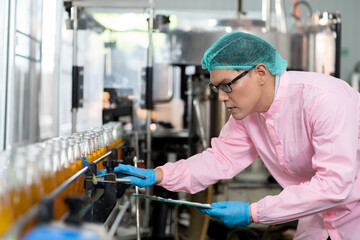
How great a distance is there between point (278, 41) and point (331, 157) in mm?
1792

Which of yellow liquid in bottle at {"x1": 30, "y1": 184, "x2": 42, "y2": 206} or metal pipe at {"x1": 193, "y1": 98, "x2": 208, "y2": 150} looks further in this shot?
metal pipe at {"x1": 193, "y1": 98, "x2": 208, "y2": 150}

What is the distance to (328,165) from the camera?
1.34 metres

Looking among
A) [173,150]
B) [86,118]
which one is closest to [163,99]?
[173,150]

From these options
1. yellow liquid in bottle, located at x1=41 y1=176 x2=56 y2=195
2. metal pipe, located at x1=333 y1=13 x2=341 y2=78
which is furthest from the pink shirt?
metal pipe, located at x1=333 y1=13 x2=341 y2=78

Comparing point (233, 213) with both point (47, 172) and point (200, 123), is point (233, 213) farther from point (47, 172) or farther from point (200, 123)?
point (200, 123)

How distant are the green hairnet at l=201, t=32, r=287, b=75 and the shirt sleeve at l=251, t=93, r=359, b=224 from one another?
23 centimetres

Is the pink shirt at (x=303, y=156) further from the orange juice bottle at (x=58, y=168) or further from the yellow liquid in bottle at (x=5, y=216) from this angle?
the yellow liquid in bottle at (x=5, y=216)

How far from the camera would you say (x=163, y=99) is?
453cm

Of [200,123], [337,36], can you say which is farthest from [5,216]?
[337,36]

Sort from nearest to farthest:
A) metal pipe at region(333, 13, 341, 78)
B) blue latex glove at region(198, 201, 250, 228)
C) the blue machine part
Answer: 1. the blue machine part
2. blue latex glove at region(198, 201, 250, 228)
3. metal pipe at region(333, 13, 341, 78)

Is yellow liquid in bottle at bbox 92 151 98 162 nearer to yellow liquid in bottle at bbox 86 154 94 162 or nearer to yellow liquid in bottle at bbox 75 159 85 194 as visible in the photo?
yellow liquid in bottle at bbox 86 154 94 162

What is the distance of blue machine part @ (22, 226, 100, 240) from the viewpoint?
0.69 metres

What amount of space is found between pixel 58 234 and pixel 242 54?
0.97 meters

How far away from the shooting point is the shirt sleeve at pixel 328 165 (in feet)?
4.37
